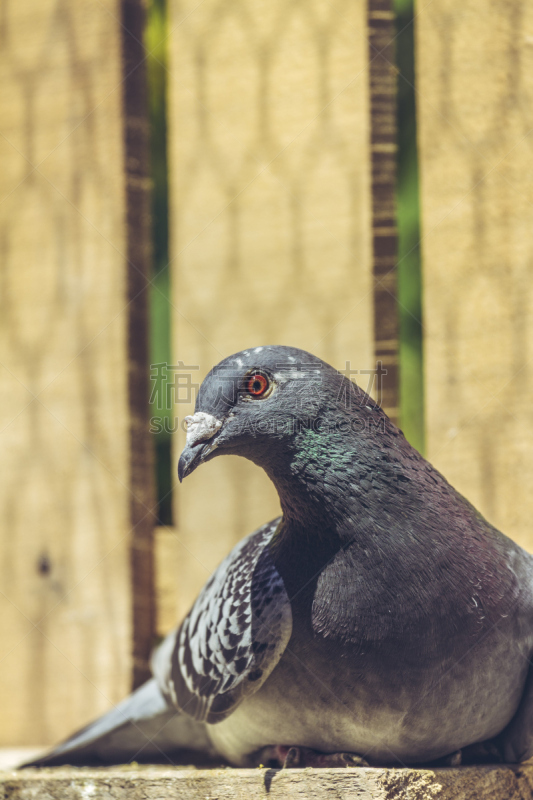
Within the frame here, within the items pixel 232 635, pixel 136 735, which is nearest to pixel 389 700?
pixel 232 635

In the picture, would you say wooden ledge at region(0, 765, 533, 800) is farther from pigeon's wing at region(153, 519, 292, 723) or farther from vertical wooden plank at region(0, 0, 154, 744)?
vertical wooden plank at region(0, 0, 154, 744)

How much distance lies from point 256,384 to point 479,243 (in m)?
1.12

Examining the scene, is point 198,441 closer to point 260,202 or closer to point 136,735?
point 136,735

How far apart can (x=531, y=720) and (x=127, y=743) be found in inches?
43.6

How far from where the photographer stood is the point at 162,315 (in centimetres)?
285

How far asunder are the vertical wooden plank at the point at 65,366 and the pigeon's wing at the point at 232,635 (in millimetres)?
591

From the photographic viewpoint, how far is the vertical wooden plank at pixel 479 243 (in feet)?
8.09

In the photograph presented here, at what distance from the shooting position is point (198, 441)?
1.69 m

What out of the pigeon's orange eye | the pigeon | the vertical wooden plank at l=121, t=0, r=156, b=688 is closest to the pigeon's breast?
the pigeon

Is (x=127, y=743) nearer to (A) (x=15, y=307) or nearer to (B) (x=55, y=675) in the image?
(B) (x=55, y=675)

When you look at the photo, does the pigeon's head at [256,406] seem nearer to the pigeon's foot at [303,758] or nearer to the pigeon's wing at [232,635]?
the pigeon's wing at [232,635]

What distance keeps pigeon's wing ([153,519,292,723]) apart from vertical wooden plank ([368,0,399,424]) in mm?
739

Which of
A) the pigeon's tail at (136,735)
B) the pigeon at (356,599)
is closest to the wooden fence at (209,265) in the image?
the pigeon's tail at (136,735)

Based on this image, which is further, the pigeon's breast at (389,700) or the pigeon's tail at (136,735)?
the pigeon's tail at (136,735)
